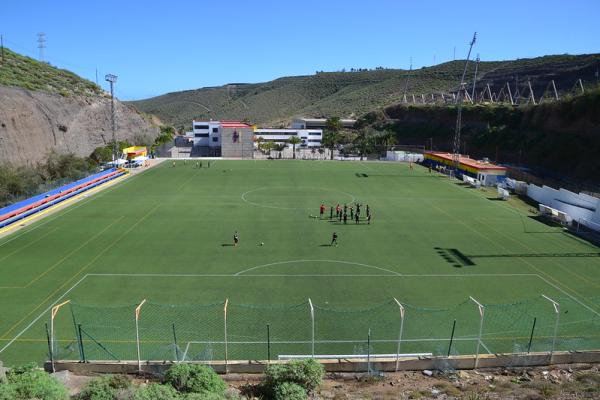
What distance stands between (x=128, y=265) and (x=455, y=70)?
535 ft

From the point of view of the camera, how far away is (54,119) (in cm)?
6781

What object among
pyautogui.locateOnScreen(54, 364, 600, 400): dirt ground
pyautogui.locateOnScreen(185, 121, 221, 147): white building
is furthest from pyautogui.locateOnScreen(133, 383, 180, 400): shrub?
pyautogui.locateOnScreen(185, 121, 221, 147): white building

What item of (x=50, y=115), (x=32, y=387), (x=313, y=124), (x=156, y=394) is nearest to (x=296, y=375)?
(x=156, y=394)

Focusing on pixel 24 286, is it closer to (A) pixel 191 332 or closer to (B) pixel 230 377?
(A) pixel 191 332

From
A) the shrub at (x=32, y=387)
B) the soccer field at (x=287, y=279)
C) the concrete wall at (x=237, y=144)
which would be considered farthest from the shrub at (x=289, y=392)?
the concrete wall at (x=237, y=144)

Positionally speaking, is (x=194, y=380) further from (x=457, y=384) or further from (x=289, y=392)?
(x=457, y=384)

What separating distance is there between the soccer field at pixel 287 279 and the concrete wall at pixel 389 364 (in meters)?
0.70

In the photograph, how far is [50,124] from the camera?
65562 millimetres

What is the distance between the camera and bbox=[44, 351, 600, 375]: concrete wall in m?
13.8

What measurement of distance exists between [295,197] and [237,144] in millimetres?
44495

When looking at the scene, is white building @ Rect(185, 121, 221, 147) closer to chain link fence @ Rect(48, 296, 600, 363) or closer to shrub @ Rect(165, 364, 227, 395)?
chain link fence @ Rect(48, 296, 600, 363)

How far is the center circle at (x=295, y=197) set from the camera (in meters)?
40.8

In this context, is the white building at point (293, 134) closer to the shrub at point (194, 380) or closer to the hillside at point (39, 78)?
the hillside at point (39, 78)

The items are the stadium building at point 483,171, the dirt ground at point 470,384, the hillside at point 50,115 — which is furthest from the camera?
the hillside at point 50,115
